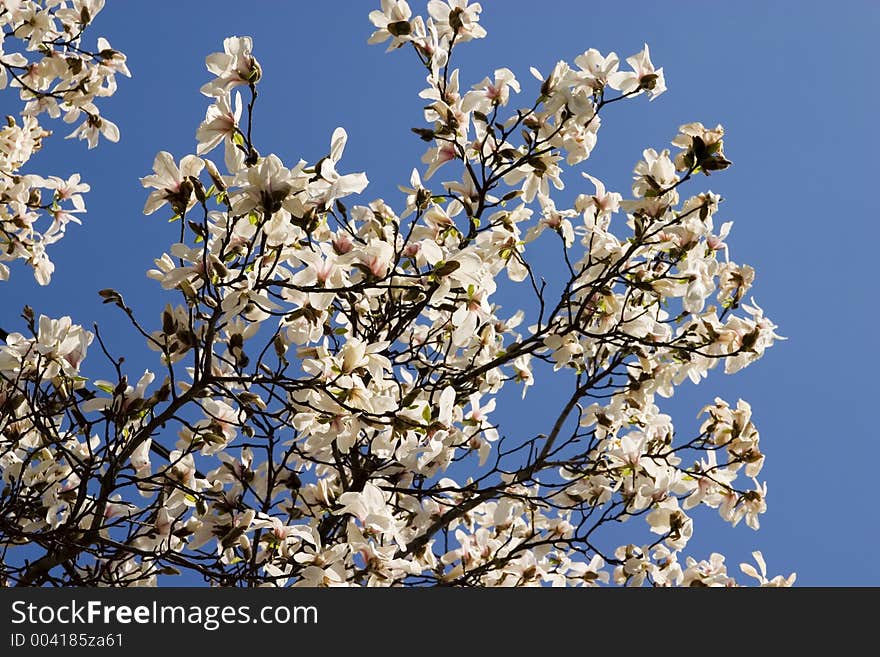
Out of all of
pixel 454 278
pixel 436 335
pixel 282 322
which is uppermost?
pixel 436 335

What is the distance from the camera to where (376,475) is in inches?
130

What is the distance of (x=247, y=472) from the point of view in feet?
10.5

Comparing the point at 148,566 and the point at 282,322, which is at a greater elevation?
the point at 282,322

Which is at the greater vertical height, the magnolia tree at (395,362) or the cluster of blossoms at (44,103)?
the cluster of blossoms at (44,103)

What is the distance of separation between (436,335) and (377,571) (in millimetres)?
1274

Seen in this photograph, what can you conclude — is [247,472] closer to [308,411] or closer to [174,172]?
[308,411]

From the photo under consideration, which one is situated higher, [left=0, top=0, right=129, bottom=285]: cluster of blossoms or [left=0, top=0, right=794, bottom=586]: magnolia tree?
[left=0, top=0, right=129, bottom=285]: cluster of blossoms

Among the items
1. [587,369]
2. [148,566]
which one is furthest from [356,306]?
[148,566]

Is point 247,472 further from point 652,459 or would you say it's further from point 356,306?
point 652,459

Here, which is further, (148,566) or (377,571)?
(148,566)

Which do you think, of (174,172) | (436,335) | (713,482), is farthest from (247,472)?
(713,482)

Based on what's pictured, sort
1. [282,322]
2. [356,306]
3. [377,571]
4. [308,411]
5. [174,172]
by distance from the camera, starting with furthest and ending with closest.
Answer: [356,306] → [282,322] → [377,571] → [308,411] → [174,172]

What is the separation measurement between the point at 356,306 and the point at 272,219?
0.78 m

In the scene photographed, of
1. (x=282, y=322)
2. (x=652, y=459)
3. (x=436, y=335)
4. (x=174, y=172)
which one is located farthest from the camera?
(x=436, y=335)
